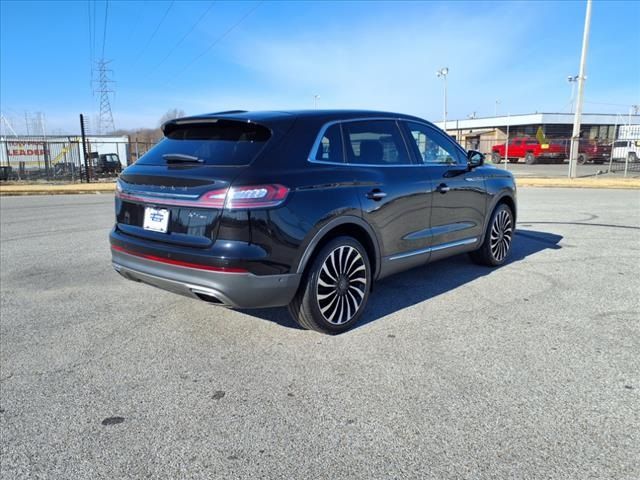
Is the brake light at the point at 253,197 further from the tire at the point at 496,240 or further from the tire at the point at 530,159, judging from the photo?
the tire at the point at 530,159

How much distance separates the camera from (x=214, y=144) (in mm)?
3686

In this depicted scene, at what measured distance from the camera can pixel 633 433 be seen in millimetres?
2602

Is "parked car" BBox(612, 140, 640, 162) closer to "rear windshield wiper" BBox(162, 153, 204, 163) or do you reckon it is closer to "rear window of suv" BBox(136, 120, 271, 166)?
"rear window of suv" BBox(136, 120, 271, 166)

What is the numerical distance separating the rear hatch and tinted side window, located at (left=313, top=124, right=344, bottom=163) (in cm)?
45

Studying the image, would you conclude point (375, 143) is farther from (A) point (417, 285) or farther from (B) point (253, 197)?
(A) point (417, 285)

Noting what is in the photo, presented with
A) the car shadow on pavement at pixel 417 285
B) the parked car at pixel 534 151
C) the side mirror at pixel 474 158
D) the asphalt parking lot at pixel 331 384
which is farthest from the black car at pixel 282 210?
the parked car at pixel 534 151

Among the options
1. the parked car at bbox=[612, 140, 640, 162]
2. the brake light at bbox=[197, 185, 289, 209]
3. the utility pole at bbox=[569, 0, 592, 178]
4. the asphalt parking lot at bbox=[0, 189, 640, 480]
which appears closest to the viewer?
the asphalt parking lot at bbox=[0, 189, 640, 480]

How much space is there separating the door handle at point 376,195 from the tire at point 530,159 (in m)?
36.3

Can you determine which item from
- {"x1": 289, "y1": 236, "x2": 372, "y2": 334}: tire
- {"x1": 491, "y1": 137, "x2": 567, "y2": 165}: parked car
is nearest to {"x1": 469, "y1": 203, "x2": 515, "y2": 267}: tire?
{"x1": 289, "y1": 236, "x2": 372, "y2": 334}: tire

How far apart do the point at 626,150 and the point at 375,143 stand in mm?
34324

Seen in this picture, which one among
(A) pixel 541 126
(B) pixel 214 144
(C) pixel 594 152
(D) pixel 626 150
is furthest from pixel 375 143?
(A) pixel 541 126

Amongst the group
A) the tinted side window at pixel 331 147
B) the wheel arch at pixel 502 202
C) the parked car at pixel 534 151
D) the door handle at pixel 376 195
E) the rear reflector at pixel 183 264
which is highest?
the parked car at pixel 534 151

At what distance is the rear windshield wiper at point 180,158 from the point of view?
360 cm

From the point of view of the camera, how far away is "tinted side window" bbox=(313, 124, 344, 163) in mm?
3812
